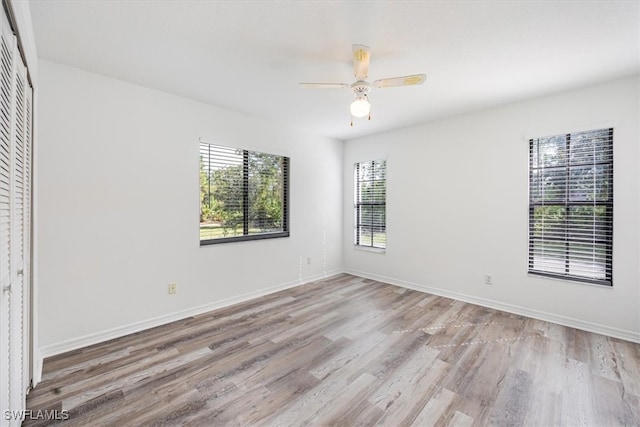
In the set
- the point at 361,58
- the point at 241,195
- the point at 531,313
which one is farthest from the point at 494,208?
the point at 241,195

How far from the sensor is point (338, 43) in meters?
2.15

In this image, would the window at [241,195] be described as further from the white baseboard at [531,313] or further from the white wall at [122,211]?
the white baseboard at [531,313]

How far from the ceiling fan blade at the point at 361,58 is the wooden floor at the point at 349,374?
243 cm

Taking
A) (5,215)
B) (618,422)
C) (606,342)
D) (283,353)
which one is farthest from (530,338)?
(5,215)

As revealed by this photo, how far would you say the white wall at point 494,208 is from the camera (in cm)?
274

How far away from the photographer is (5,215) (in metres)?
1.29

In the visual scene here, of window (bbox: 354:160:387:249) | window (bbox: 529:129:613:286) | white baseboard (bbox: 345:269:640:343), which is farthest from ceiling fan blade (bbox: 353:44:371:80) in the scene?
white baseboard (bbox: 345:269:640:343)

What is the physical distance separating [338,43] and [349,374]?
2.55 meters

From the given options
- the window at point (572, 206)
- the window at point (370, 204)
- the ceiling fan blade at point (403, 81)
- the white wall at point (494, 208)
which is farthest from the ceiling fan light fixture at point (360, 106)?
the window at point (370, 204)

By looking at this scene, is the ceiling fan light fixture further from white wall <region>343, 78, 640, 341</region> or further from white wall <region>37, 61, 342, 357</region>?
white wall <region>343, 78, 640, 341</region>

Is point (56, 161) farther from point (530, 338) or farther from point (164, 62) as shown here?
point (530, 338)

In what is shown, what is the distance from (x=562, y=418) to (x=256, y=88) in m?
3.60

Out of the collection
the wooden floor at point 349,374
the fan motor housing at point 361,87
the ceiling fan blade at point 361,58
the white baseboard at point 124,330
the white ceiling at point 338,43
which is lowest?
the wooden floor at point 349,374

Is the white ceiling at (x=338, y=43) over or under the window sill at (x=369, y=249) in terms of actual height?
over
